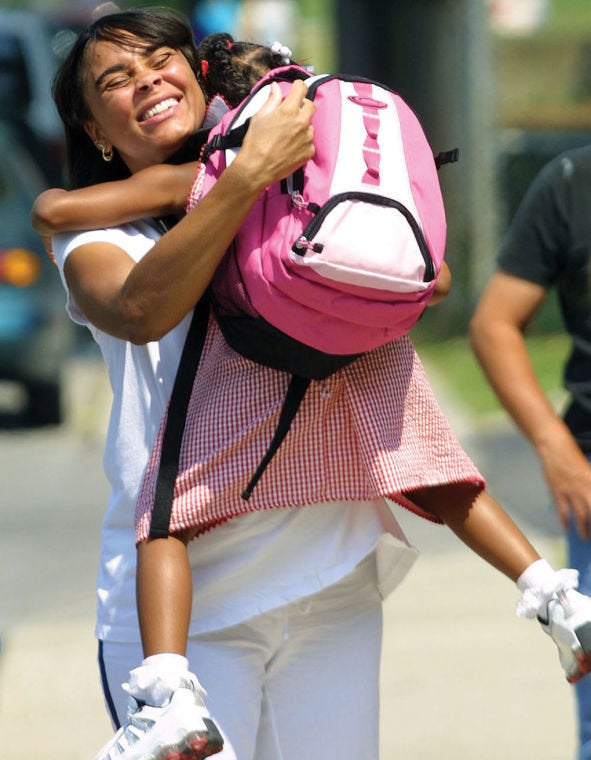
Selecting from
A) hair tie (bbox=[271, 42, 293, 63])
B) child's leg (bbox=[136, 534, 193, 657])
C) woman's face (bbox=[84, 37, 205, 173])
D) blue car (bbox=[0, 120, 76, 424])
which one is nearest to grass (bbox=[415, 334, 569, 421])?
blue car (bbox=[0, 120, 76, 424])

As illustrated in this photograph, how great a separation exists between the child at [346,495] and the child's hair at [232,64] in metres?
0.29

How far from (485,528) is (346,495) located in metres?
0.26

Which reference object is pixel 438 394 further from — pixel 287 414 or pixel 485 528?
pixel 287 414

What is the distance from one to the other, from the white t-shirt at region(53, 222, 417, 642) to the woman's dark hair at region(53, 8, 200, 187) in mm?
180

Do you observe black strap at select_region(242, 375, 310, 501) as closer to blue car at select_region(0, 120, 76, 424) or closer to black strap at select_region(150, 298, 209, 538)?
black strap at select_region(150, 298, 209, 538)

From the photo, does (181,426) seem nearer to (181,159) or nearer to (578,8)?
(181,159)

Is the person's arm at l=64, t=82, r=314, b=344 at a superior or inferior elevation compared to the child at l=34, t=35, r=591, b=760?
superior

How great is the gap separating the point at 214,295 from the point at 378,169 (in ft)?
1.13

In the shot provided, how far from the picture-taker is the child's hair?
8.75 ft

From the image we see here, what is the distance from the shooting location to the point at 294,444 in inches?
95.5

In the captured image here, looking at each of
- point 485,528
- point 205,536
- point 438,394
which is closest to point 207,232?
point 205,536

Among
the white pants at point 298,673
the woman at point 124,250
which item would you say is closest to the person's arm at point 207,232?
the woman at point 124,250

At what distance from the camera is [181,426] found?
94.4 inches

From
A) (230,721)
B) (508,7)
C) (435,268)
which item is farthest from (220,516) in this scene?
(508,7)
